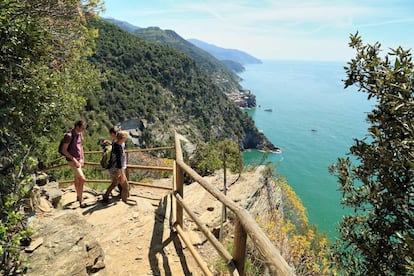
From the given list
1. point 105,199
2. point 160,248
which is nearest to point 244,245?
point 160,248

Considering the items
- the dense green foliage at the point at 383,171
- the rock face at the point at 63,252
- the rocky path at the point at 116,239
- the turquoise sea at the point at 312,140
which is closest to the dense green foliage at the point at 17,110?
the rock face at the point at 63,252

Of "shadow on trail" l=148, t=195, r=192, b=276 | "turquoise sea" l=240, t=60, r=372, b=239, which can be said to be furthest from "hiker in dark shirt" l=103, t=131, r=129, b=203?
"turquoise sea" l=240, t=60, r=372, b=239

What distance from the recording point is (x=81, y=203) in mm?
5539

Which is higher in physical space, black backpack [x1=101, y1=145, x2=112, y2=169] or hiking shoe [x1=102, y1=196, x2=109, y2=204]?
black backpack [x1=101, y1=145, x2=112, y2=169]

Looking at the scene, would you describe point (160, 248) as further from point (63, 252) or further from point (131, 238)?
point (63, 252)

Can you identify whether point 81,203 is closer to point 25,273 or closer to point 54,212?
point 54,212

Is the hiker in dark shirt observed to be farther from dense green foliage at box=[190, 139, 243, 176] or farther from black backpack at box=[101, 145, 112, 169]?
dense green foliage at box=[190, 139, 243, 176]

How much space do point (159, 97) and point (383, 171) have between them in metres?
84.8

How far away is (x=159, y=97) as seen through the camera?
85.7m

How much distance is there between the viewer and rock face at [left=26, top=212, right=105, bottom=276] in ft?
9.02

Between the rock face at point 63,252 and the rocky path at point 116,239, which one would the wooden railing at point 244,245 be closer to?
the rocky path at point 116,239

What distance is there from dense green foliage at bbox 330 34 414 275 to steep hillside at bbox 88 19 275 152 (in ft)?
221

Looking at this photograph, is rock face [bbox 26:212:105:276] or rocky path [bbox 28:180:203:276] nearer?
rock face [bbox 26:212:105:276]

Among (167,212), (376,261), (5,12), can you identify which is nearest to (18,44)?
(5,12)
